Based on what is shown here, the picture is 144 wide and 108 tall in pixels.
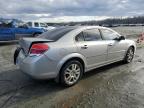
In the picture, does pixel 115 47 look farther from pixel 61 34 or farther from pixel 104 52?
pixel 61 34

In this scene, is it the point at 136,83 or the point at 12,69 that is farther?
the point at 12,69

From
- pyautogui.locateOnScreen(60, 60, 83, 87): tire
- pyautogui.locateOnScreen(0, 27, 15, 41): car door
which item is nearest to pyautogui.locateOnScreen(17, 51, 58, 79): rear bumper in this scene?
pyautogui.locateOnScreen(60, 60, 83, 87): tire

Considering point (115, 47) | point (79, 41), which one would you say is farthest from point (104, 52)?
point (79, 41)

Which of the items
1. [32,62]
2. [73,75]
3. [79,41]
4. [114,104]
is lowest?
[114,104]

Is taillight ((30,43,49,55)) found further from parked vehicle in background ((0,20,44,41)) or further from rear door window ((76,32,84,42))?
parked vehicle in background ((0,20,44,41))

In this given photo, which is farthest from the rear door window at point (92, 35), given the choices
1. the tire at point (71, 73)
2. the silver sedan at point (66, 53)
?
the tire at point (71, 73)

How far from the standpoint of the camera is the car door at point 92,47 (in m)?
4.97

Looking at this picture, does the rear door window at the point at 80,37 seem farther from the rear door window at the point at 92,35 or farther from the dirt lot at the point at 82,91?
the dirt lot at the point at 82,91

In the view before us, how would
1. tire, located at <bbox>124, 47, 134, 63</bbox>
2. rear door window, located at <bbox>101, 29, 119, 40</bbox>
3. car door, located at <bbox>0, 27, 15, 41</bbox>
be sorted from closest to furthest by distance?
rear door window, located at <bbox>101, 29, 119, 40</bbox>, tire, located at <bbox>124, 47, 134, 63</bbox>, car door, located at <bbox>0, 27, 15, 41</bbox>

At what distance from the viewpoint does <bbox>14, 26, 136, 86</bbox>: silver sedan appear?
14.2 feet

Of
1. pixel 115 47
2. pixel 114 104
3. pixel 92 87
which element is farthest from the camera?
pixel 115 47

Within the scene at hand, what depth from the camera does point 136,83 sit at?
16.5 feet

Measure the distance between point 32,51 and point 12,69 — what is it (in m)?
2.52

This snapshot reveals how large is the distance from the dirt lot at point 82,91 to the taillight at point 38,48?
100cm
